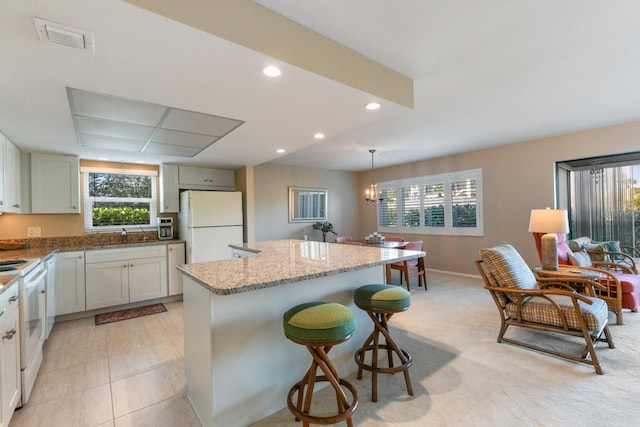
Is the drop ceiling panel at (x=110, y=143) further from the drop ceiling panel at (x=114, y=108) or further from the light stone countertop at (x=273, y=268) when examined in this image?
the light stone countertop at (x=273, y=268)

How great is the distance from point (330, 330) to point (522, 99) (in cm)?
315

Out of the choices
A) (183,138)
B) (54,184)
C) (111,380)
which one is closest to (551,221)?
(183,138)

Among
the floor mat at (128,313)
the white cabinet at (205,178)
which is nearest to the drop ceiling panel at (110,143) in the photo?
the white cabinet at (205,178)

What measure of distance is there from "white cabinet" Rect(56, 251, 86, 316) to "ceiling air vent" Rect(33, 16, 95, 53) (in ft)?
10.1

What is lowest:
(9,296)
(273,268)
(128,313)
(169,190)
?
(128,313)

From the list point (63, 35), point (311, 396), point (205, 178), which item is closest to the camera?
point (63, 35)

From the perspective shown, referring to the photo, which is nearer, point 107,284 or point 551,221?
point 551,221

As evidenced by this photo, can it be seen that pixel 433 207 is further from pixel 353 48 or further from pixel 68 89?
pixel 68 89

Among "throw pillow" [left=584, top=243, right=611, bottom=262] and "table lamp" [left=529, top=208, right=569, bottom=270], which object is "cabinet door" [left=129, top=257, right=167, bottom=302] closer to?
"table lamp" [left=529, top=208, right=569, bottom=270]

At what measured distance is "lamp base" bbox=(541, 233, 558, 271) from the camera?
3016 millimetres

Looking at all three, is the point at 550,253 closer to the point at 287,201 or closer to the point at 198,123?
the point at 198,123

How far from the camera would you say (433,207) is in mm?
5945

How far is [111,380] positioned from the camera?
221 centimetres

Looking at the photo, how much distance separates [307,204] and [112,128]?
13.5 ft
